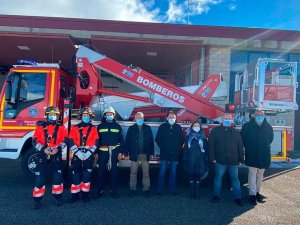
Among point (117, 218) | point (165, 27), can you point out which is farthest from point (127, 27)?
point (117, 218)

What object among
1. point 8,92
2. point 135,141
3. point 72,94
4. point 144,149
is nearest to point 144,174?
point 144,149

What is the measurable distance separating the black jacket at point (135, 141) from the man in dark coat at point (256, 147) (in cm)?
193

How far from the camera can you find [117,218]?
4.25m

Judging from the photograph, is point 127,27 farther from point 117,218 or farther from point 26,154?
point 117,218

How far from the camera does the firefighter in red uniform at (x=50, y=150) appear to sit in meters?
4.74

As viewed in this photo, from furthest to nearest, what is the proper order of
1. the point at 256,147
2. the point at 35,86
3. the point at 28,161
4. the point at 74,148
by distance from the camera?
the point at 35,86, the point at 28,161, the point at 256,147, the point at 74,148

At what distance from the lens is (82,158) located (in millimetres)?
4910

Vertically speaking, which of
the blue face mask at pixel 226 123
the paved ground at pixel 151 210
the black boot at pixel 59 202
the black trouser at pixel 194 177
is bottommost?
the paved ground at pixel 151 210

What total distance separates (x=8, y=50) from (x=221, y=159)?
10.5 metres

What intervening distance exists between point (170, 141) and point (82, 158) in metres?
1.77

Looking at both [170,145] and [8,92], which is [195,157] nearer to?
[170,145]

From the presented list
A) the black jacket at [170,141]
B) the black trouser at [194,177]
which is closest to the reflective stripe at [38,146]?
the black jacket at [170,141]

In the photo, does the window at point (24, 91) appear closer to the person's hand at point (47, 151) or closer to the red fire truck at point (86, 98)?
the red fire truck at point (86, 98)

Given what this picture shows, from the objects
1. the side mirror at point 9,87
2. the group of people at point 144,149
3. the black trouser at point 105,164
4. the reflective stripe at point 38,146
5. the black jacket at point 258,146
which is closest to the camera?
the reflective stripe at point 38,146
